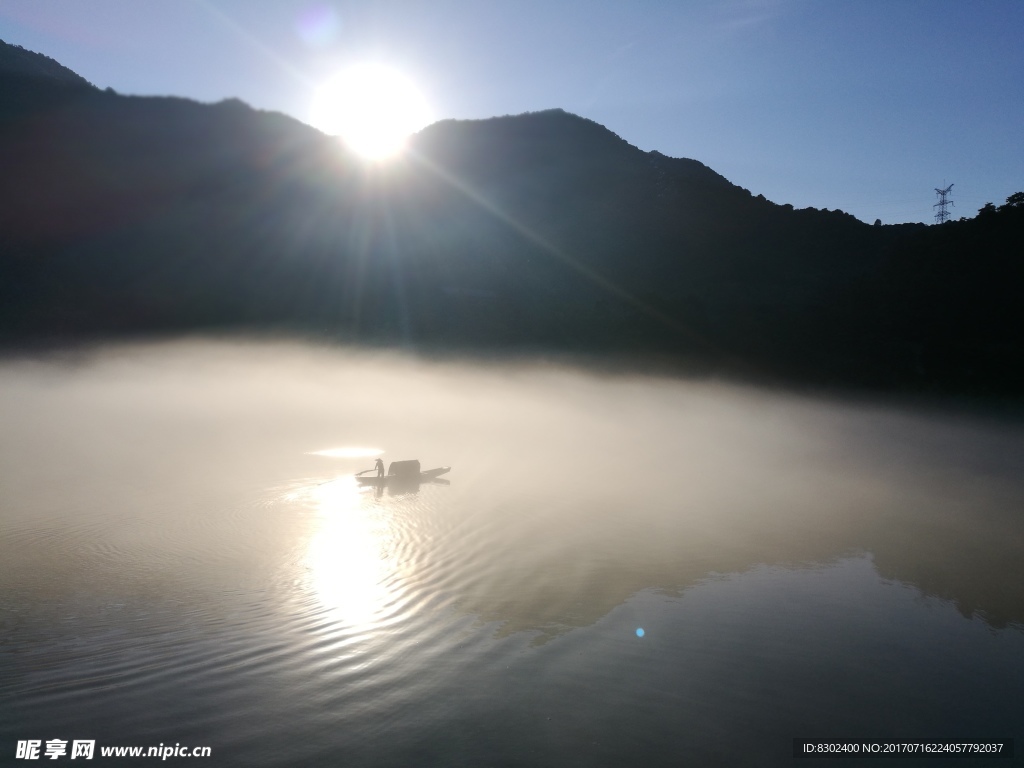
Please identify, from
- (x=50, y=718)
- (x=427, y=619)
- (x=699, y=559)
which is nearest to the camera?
(x=50, y=718)

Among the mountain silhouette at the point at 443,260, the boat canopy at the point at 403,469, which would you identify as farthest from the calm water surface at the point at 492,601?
the mountain silhouette at the point at 443,260

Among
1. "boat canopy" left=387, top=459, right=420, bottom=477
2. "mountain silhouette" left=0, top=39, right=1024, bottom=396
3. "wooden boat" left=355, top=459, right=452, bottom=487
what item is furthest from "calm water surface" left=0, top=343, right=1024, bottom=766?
"mountain silhouette" left=0, top=39, right=1024, bottom=396

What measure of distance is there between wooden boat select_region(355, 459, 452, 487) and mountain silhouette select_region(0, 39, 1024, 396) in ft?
107

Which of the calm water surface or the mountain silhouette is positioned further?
the mountain silhouette

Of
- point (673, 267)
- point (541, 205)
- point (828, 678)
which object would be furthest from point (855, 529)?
point (541, 205)

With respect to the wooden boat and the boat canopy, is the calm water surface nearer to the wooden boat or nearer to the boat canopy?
the wooden boat

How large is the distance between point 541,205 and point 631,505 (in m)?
61.8

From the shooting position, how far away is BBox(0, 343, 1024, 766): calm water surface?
231 inches

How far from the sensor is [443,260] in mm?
61344

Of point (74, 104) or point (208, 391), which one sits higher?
point (74, 104)

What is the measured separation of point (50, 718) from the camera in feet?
18.2

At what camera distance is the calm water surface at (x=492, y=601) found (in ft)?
19.2

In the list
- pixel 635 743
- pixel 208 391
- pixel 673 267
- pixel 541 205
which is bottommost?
pixel 635 743

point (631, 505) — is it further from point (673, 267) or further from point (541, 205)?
point (541, 205)
